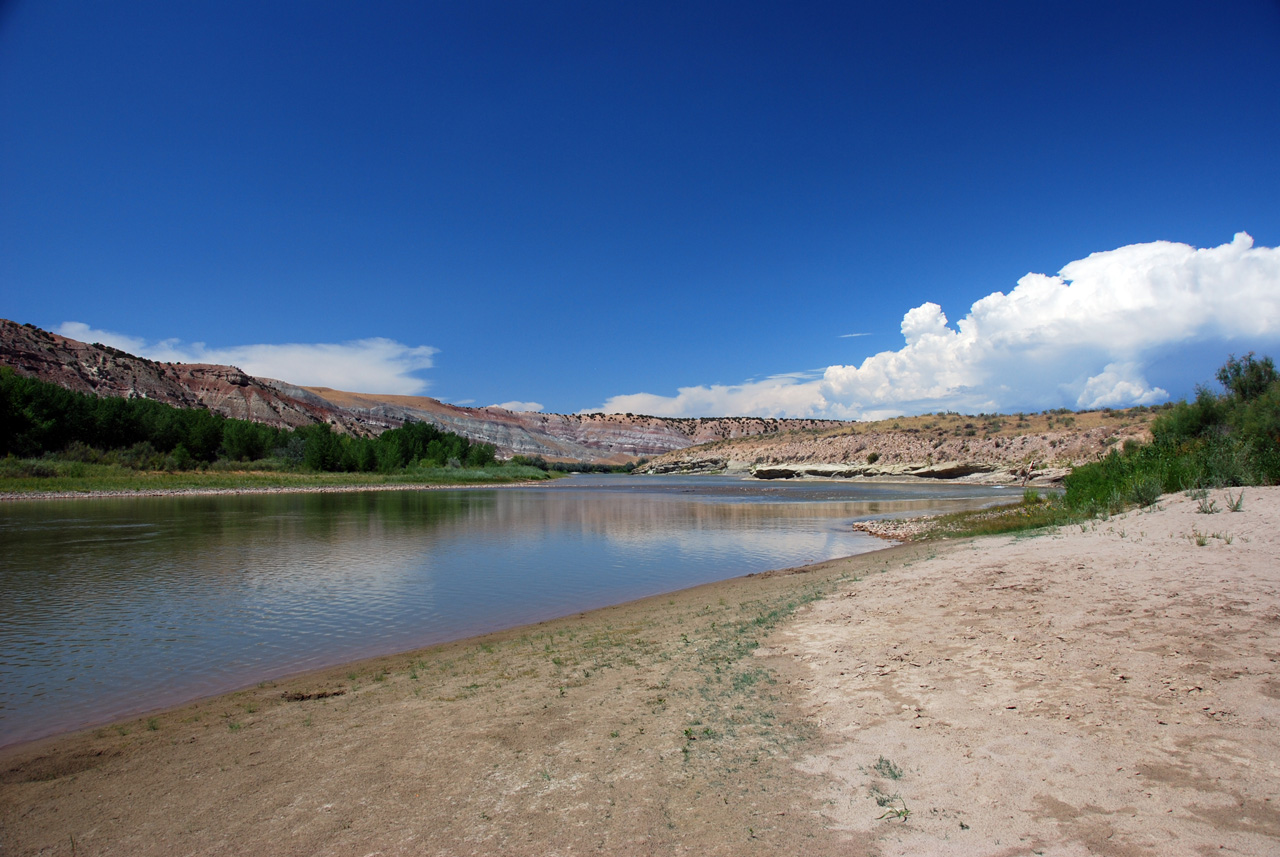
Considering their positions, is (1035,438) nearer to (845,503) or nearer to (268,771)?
(845,503)

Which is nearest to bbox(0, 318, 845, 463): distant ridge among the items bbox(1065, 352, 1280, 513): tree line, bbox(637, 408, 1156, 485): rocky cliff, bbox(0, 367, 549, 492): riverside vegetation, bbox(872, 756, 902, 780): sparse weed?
bbox(0, 367, 549, 492): riverside vegetation

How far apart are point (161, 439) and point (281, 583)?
72345 millimetres

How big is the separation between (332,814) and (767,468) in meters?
80.0

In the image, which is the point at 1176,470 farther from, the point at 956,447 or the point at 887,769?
the point at 956,447

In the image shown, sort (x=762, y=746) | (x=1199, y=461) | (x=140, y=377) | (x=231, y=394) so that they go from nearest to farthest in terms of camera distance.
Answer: (x=762, y=746), (x=1199, y=461), (x=140, y=377), (x=231, y=394)

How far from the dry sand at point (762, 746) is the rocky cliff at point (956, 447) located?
46.9m

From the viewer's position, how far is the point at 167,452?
70312 mm

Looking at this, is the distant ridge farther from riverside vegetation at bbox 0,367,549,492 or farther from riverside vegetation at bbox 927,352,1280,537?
riverside vegetation at bbox 927,352,1280,537

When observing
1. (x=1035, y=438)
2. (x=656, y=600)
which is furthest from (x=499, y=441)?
(x=656, y=600)

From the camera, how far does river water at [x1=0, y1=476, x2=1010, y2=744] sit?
8492mm

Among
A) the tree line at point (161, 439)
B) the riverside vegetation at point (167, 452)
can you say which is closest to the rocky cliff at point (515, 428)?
the tree line at point (161, 439)

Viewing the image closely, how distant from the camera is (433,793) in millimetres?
4379

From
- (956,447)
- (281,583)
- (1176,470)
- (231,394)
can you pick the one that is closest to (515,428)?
(231,394)

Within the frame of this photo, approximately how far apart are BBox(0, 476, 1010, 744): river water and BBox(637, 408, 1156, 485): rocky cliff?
104ft
